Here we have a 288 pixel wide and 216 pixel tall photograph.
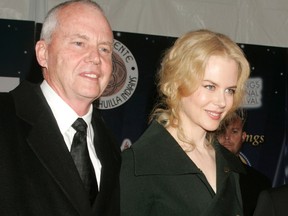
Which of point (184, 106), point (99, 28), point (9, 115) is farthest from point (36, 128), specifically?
point (184, 106)

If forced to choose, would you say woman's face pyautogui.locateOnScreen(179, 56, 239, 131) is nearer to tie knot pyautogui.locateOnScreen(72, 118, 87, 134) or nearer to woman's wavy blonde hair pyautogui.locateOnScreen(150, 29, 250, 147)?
woman's wavy blonde hair pyautogui.locateOnScreen(150, 29, 250, 147)

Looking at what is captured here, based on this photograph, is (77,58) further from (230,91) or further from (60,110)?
(230,91)

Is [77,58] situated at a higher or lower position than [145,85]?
higher

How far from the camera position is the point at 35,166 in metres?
1.66

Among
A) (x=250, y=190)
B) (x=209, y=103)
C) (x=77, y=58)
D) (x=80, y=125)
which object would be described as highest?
(x=77, y=58)

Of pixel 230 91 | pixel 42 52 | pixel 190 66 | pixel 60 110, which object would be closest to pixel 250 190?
pixel 230 91

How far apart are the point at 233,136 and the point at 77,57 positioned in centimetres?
226

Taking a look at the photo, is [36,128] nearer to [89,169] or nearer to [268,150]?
[89,169]

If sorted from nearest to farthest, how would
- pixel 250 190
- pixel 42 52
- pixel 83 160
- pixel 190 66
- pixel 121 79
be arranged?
pixel 83 160 < pixel 42 52 < pixel 190 66 < pixel 250 190 < pixel 121 79

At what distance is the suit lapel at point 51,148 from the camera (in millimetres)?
1679

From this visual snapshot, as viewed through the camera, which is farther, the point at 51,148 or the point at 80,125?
the point at 80,125

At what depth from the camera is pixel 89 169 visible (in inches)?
71.7

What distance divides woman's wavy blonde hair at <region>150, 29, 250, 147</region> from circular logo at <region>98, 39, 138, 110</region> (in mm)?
1631

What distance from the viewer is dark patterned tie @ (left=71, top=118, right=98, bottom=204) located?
1.79 m
